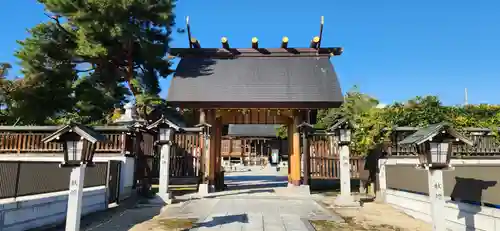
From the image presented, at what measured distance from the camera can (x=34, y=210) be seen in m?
5.76

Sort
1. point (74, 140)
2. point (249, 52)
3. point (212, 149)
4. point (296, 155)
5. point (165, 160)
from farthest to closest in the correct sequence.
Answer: point (249, 52) < point (212, 149) < point (296, 155) < point (165, 160) < point (74, 140)

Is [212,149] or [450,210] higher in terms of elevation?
[212,149]

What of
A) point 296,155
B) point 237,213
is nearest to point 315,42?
point 296,155

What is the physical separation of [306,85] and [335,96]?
1.20 m

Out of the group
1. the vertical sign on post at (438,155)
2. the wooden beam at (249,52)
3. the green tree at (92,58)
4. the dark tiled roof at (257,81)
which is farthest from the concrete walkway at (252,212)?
the green tree at (92,58)

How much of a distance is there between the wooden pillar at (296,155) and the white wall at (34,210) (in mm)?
6856

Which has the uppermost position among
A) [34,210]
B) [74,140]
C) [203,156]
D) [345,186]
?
[74,140]

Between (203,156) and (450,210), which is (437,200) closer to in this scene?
(450,210)

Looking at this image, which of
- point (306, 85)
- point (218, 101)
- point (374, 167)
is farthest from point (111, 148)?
point (374, 167)

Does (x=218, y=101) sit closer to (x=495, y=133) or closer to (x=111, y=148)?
(x=111, y=148)

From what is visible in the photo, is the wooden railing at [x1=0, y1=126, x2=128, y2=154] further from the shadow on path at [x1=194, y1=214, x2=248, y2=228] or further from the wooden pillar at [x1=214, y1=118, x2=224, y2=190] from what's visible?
the shadow on path at [x1=194, y1=214, x2=248, y2=228]

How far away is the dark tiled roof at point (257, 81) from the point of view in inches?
468

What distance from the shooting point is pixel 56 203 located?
251 inches

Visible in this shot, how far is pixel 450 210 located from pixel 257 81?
809cm
